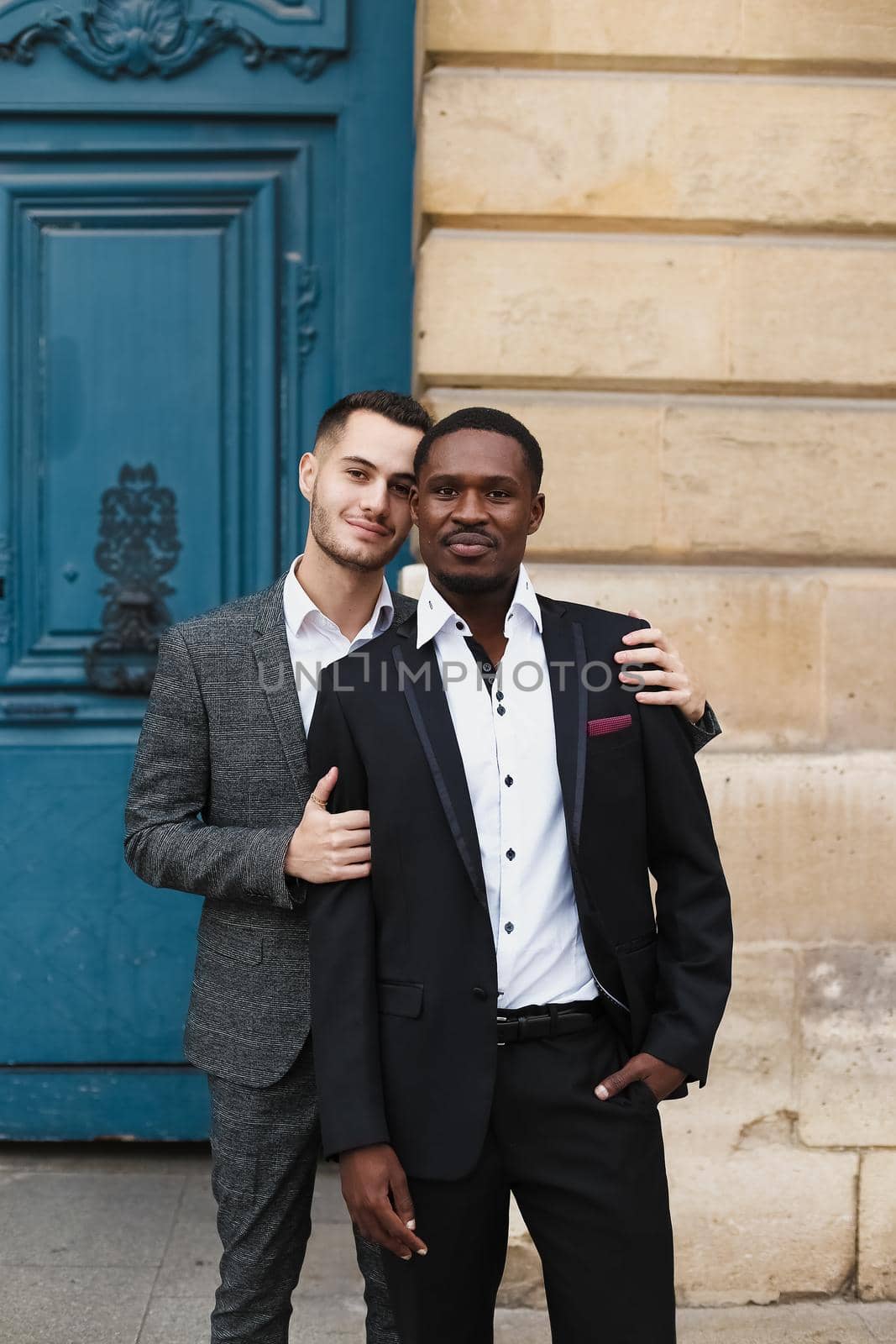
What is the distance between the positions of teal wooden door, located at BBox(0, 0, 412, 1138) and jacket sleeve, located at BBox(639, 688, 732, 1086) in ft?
6.87

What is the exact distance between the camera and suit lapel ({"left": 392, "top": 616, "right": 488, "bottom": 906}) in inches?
75.2

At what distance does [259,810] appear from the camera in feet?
7.60

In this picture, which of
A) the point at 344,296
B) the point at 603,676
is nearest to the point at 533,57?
the point at 344,296

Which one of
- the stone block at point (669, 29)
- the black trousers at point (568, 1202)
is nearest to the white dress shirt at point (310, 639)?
the black trousers at point (568, 1202)

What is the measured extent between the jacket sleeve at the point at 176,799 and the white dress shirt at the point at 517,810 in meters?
0.42

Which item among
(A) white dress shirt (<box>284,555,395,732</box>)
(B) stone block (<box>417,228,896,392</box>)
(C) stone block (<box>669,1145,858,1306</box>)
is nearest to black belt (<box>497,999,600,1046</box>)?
(A) white dress shirt (<box>284,555,395,732</box>)

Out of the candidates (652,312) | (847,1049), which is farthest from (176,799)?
(847,1049)

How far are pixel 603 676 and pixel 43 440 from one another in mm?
2467

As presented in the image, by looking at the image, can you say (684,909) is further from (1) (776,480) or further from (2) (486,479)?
(1) (776,480)

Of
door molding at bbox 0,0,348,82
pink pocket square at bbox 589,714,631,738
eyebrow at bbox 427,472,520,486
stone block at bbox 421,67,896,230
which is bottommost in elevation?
pink pocket square at bbox 589,714,631,738

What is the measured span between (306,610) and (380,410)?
40cm

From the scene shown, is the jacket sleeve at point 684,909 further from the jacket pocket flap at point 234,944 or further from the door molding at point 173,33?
the door molding at point 173,33

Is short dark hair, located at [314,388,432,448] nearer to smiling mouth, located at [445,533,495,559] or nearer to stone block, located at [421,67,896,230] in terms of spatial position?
smiling mouth, located at [445,533,495,559]

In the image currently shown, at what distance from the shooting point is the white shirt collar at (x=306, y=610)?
93.8 inches
